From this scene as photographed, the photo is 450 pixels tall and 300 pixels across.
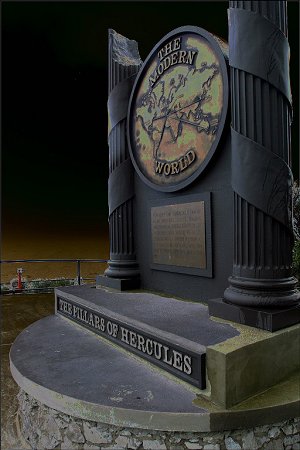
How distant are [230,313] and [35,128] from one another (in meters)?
→ 13.6

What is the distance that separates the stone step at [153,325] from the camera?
2.42 meters

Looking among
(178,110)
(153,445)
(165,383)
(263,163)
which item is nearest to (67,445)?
(153,445)

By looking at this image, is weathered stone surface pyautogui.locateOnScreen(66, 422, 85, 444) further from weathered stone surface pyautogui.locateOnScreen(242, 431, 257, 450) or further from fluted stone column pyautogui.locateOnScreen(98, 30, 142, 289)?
fluted stone column pyautogui.locateOnScreen(98, 30, 142, 289)

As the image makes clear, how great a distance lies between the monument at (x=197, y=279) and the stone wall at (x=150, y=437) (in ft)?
0.06

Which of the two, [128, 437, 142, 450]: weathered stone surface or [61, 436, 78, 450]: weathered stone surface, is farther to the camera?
[61, 436, 78, 450]: weathered stone surface

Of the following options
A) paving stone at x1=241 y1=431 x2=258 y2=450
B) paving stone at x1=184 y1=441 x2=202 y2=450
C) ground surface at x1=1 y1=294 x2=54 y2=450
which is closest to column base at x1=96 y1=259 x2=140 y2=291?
ground surface at x1=1 y1=294 x2=54 y2=450

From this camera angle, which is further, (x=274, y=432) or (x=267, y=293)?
(x=267, y=293)

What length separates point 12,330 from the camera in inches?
211

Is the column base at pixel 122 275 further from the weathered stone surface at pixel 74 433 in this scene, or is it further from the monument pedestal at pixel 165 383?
the weathered stone surface at pixel 74 433

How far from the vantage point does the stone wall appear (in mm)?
2102

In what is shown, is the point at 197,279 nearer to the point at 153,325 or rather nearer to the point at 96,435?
the point at 153,325

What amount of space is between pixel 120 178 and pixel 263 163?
8.42 feet

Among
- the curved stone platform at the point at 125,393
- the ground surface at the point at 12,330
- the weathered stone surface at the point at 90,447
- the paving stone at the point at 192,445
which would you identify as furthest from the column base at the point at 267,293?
the ground surface at the point at 12,330

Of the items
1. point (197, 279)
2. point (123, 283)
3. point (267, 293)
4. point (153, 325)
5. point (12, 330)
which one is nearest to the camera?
point (267, 293)
